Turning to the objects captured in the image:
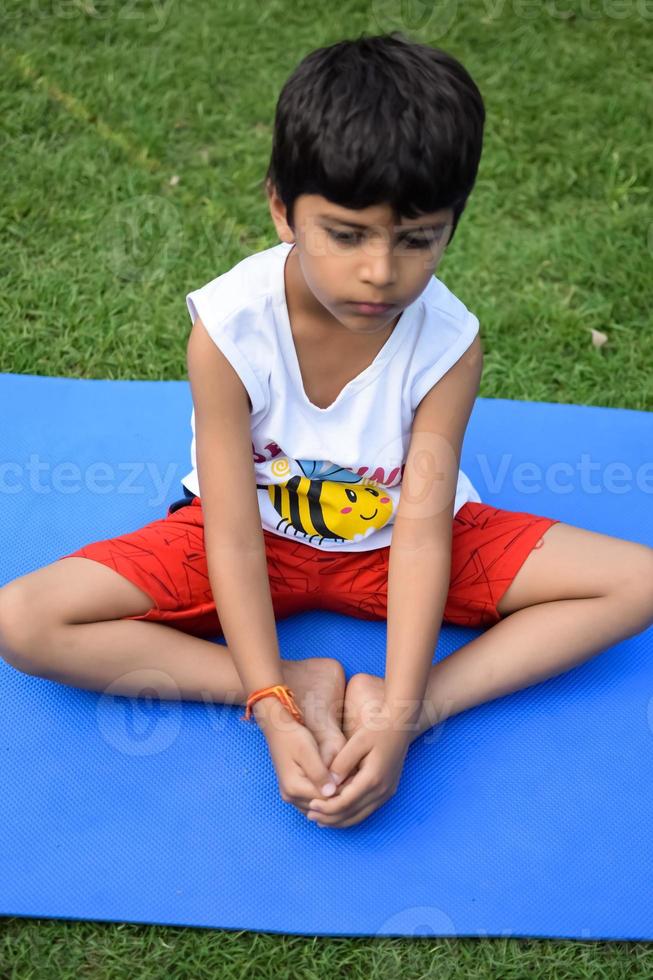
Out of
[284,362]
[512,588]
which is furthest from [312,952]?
[284,362]

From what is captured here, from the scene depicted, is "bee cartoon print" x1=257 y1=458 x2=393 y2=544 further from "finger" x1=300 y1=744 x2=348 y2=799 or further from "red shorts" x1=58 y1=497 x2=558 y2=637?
"finger" x1=300 y1=744 x2=348 y2=799

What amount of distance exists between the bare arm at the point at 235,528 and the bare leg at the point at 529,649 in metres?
0.18

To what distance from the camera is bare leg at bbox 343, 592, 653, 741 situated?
162cm

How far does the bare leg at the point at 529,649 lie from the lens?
162 centimetres

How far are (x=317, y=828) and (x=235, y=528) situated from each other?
459 millimetres

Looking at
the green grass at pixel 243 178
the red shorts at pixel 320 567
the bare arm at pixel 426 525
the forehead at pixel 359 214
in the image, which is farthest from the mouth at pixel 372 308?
the green grass at pixel 243 178

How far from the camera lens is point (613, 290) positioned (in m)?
2.62

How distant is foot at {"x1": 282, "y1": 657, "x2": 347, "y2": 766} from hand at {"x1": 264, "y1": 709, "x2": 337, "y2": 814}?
39mm

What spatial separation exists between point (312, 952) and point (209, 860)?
19 centimetres

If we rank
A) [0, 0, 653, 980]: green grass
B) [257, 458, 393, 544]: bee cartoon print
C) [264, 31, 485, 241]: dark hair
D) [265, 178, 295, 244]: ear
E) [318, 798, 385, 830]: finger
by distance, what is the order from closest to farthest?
1. [264, 31, 485, 241]: dark hair
2. [265, 178, 295, 244]: ear
3. [318, 798, 385, 830]: finger
4. [257, 458, 393, 544]: bee cartoon print
5. [0, 0, 653, 980]: green grass

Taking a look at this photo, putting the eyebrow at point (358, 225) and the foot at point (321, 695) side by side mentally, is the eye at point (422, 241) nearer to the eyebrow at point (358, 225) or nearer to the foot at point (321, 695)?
the eyebrow at point (358, 225)

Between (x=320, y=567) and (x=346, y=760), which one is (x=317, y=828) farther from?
(x=320, y=567)

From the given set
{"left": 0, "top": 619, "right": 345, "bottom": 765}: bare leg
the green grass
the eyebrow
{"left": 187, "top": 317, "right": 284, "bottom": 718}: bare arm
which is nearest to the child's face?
the eyebrow

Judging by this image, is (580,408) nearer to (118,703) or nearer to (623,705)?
(623,705)
